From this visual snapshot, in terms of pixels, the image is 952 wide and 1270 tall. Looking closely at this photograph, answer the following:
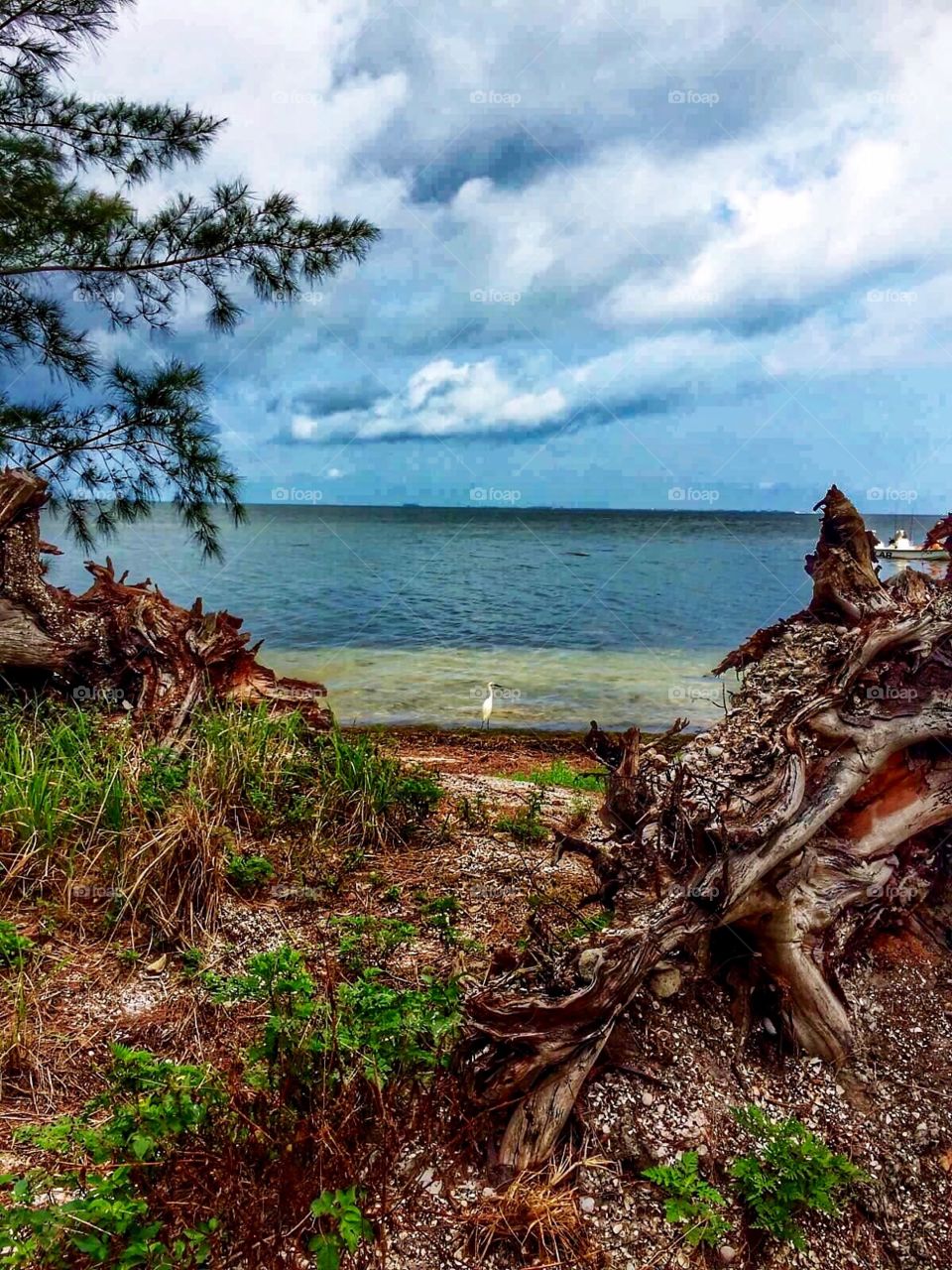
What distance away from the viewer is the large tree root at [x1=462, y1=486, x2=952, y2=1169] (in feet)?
8.63

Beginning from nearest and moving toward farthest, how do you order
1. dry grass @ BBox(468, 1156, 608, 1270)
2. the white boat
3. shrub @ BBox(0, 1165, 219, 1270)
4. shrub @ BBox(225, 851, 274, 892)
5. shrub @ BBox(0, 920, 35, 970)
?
shrub @ BBox(0, 1165, 219, 1270) < dry grass @ BBox(468, 1156, 608, 1270) < shrub @ BBox(0, 920, 35, 970) < shrub @ BBox(225, 851, 274, 892) < the white boat

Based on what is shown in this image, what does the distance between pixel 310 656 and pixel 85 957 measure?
1442 cm

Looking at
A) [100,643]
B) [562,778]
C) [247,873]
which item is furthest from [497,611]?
[247,873]

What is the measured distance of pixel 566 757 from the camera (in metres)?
10.2

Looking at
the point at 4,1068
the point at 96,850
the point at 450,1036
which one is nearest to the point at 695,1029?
the point at 450,1036

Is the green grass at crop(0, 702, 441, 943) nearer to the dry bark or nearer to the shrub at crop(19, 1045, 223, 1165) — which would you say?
the dry bark

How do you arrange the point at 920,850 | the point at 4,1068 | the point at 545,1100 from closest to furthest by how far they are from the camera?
the point at 545,1100, the point at 4,1068, the point at 920,850

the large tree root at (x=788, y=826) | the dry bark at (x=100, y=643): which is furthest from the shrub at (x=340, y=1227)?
the dry bark at (x=100, y=643)

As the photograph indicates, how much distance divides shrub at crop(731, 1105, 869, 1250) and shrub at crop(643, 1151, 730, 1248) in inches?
4.1

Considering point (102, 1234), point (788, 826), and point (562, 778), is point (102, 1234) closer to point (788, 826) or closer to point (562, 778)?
point (788, 826)

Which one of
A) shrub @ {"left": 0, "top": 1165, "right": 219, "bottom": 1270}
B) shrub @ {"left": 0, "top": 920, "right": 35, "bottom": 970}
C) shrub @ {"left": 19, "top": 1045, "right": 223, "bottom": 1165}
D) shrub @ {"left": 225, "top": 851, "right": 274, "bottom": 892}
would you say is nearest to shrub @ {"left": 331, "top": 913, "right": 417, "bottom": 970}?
shrub @ {"left": 225, "top": 851, "right": 274, "bottom": 892}

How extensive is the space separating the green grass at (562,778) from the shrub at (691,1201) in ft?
14.4

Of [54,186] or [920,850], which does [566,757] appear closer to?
[920,850]

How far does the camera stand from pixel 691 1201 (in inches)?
97.7
